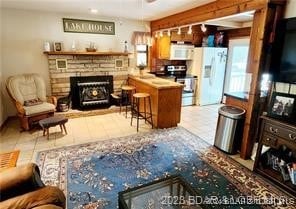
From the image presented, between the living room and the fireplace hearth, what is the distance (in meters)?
0.03

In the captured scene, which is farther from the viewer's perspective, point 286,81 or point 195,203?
point 286,81

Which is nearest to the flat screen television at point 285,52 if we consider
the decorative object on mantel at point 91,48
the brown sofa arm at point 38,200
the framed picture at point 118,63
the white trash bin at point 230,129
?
the white trash bin at point 230,129

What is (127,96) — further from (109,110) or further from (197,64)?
(197,64)

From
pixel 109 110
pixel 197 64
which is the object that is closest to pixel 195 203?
pixel 109 110

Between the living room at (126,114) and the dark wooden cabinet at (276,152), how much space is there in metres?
0.01

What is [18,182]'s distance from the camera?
1.58 meters

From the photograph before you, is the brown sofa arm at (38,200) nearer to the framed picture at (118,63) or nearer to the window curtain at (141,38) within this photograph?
the framed picture at (118,63)

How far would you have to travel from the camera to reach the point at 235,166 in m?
2.80

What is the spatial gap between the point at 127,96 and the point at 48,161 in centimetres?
296

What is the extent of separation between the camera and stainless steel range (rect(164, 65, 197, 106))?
577 centimetres

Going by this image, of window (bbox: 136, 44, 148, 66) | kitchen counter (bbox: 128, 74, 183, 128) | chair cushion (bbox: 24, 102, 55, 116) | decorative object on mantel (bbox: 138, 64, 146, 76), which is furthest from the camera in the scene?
window (bbox: 136, 44, 148, 66)

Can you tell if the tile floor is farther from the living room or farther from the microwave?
the microwave

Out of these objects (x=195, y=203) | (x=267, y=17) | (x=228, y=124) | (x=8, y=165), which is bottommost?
(x=8, y=165)

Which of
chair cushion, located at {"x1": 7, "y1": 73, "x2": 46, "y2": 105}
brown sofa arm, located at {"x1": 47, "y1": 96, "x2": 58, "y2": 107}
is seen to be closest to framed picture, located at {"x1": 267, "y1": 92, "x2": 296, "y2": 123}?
brown sofa arm, located at {"x1": 47, "y1": 96, "x2": 58, "y2": 107}
